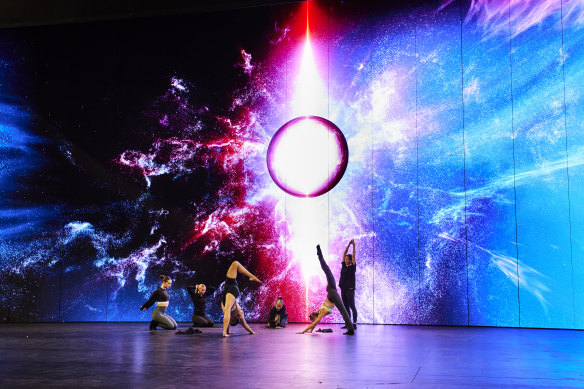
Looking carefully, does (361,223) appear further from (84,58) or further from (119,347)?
(84,58)

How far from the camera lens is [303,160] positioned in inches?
476

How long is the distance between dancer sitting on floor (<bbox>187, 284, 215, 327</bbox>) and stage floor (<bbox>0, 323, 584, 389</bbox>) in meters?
1.98

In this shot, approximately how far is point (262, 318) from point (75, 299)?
408 cm

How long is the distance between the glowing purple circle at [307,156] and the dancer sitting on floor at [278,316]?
7.96ft

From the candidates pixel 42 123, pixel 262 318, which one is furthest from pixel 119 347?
pixel 42 123

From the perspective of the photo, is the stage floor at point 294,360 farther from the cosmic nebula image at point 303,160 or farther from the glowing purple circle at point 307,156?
the glowing purple circle at point 307,156

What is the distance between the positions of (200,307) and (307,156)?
3.72 meters

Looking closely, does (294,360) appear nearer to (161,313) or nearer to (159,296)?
(161,313)

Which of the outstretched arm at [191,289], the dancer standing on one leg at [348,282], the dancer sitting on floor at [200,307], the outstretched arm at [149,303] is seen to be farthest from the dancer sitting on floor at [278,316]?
the outstretched arm at [149,303]

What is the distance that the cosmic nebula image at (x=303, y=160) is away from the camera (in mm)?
10820

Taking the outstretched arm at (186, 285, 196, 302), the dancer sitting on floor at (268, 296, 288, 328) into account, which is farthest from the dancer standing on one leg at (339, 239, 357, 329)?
the outstretched arm at (186, 285, 196, 302)

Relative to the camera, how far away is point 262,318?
11891 millimetres

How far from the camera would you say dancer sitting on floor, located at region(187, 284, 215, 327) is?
11.2 metres

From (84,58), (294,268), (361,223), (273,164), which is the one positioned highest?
(84,58)
